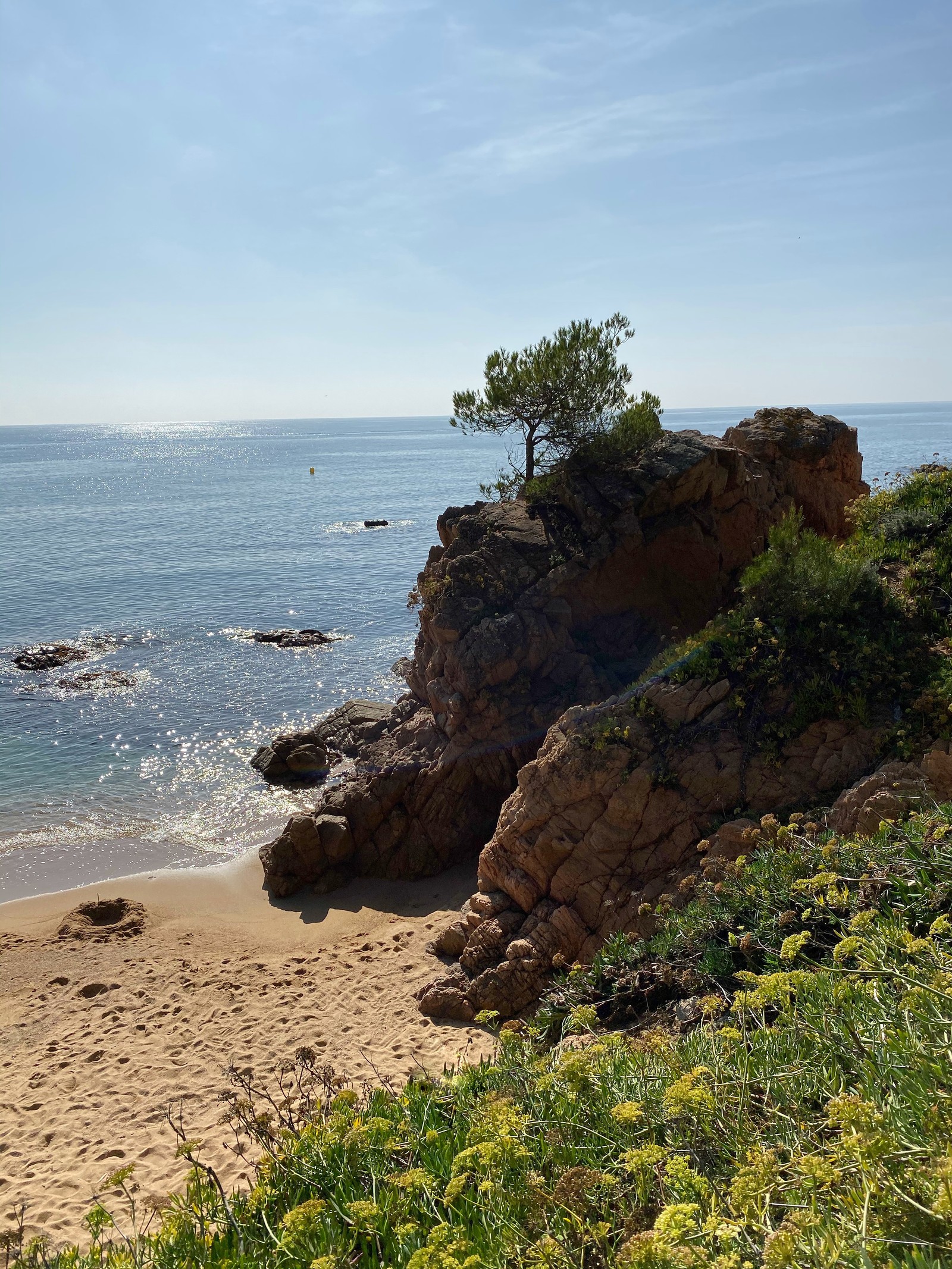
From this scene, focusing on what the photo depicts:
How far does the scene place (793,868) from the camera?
6.57m

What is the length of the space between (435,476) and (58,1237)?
317ft

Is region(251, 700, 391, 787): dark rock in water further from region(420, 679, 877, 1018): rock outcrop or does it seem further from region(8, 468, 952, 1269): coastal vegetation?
region(8, 468, 952, 1269): coastal vegetation

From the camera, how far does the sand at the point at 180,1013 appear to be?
8.34m

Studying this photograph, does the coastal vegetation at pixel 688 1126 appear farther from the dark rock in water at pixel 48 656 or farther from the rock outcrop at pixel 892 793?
the dark rock in water at pixel 48 656

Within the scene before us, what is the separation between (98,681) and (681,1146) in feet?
89.3

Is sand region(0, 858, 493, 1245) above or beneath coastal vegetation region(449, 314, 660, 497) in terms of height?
beneath

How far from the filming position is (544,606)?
50.5 feet

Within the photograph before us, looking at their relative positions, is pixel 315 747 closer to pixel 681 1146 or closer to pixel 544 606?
pixel 544 606

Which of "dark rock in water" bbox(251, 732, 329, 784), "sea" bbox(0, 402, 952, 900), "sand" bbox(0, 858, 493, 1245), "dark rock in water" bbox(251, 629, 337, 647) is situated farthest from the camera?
"dark rock in water" bbox(251, 629, 337, 647)

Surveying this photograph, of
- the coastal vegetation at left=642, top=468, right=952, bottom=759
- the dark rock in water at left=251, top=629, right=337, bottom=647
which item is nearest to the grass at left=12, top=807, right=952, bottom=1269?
the coastal vegetation at left=642, top=468, right=952, bottom=759

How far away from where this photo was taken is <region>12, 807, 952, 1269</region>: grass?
9.50 ft

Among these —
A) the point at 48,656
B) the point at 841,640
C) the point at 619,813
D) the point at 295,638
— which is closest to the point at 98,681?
the point at 48,656

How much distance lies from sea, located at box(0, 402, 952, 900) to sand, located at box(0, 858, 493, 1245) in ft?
8.10

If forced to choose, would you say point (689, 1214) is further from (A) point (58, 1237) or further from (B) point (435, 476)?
(B) point (435, 476)
